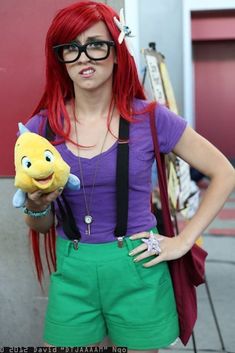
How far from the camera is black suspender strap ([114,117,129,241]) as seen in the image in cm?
118

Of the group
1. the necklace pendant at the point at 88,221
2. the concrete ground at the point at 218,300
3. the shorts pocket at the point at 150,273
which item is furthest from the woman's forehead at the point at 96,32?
the concrete ground at the point at 218,300

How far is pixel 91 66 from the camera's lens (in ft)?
3.85

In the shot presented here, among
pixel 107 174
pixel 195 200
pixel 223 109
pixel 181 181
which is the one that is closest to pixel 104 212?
pixel 107 174

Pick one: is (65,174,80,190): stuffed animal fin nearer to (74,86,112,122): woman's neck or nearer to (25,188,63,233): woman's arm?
(25,188,63,233): woman's arm

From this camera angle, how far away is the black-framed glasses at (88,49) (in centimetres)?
116

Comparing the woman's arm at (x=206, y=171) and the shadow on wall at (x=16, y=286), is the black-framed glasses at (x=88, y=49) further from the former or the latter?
the shadow on wall at (x=16, y=286)

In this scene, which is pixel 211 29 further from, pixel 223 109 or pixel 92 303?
pixel 92 303

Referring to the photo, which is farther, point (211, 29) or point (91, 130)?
point (211, 29)

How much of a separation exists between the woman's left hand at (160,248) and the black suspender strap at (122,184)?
0.05m

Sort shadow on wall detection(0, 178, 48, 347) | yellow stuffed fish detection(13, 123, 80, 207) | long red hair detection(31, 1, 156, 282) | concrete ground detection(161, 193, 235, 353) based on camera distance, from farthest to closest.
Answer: concrete ground detection(161, 193, 235, 353), shadow on wall detection(0, 178, 48, 347), long red hair detection(31, 1, 156, 282), yellow stuffed fish detection(13, 123, 80, 207)

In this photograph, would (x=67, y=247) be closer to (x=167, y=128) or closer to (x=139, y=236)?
(x=139, y=236)

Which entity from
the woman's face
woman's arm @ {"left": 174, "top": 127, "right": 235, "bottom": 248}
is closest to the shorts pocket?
woman's arm @ {"left": 174, "top": 127, "right": 235, "bottom": 248}

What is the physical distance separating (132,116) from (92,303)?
0.52m

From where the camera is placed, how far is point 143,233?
1.23 meters
